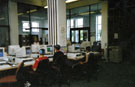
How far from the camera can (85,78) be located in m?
3.60

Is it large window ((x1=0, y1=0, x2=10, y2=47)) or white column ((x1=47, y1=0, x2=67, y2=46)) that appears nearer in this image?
white column ((x1=47, y1=0, x2=67, y2=46))

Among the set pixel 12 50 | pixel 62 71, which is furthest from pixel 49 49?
pixel 62 71

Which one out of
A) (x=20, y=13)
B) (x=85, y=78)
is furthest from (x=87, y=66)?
(x=20, y=13)

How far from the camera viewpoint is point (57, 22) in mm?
4137

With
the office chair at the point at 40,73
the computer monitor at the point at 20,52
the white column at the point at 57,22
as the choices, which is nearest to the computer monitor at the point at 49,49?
the white column at the point at 57,22

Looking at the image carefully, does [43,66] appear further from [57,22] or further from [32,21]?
[32,21]

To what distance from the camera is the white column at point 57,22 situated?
4.12 meters

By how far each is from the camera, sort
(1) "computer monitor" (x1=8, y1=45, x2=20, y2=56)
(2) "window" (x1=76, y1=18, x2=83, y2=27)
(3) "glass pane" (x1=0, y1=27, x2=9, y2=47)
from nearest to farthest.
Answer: (1) "computer monitor" (x1=8, y1=45, x2=20, y2=56) < (3) "glass pane" (x1=0, y1=27, x2=9, y2=47) < (2) "window" (x1=76, y1=18, x2=83, y2=27)

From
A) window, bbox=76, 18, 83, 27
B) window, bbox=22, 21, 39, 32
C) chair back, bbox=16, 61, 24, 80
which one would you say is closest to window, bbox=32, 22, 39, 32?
window, bbox=22, 21, 39, 32

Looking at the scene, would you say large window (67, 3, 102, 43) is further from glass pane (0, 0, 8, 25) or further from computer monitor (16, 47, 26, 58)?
computer monitor (16, 47, 26, 58)

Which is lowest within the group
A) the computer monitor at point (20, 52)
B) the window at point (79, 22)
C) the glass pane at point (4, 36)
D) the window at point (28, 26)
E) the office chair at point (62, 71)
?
the office chair at point (62, 71)

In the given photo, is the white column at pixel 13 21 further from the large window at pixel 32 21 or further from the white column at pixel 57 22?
the white column at pixel 57 22

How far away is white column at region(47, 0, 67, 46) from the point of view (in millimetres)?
4121

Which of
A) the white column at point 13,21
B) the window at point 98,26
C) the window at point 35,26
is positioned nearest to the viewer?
the white column at point 13,21
